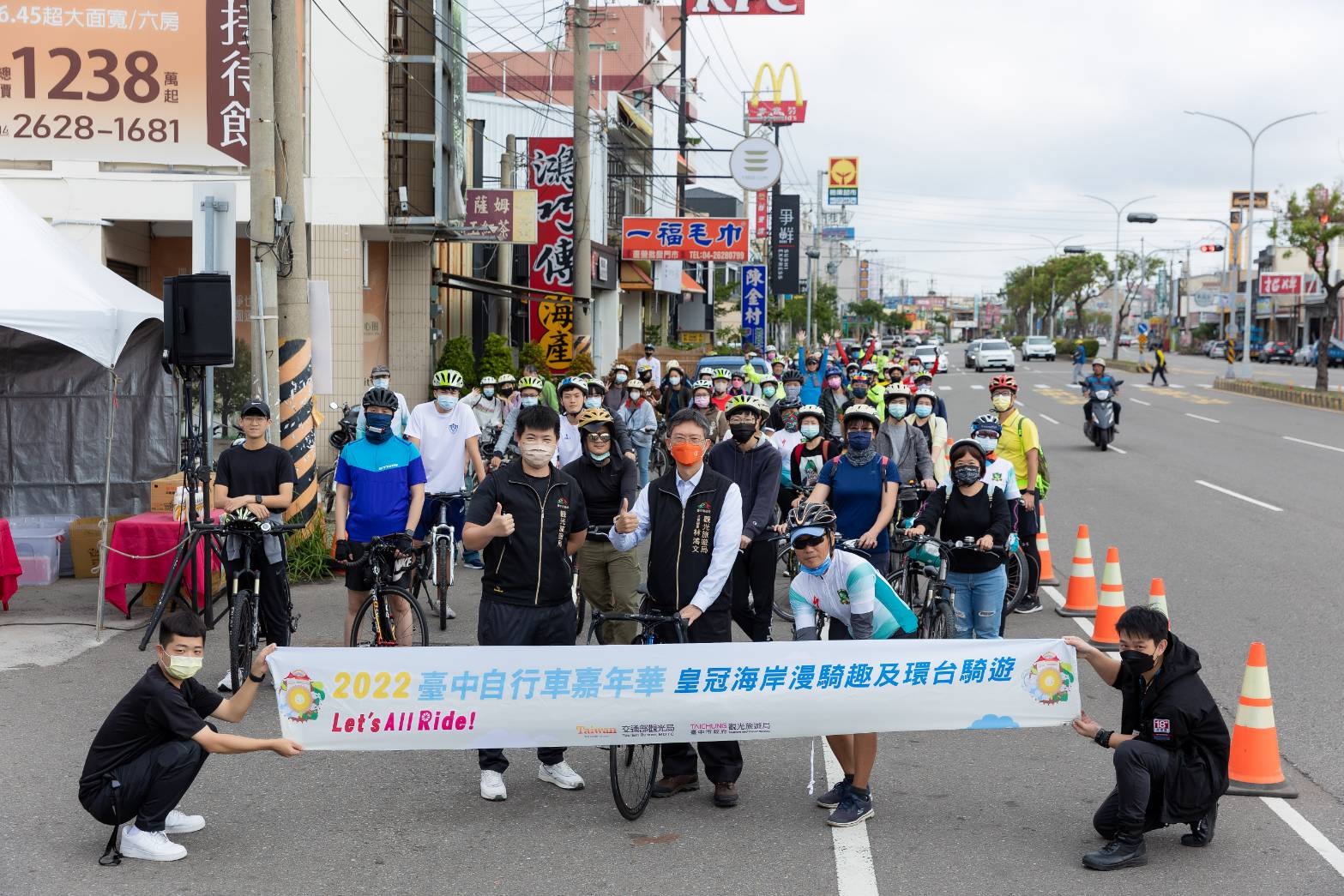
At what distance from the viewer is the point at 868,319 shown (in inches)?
5404

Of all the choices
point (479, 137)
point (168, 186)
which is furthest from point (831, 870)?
point (479, 137)

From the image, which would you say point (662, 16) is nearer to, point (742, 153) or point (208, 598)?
point (742, 153)

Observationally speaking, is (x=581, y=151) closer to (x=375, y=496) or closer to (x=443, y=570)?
(x=443, y=570)

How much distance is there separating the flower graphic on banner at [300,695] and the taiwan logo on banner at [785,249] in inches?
2125

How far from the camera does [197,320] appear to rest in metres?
9.96

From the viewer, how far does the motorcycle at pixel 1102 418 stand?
2667 centimetres

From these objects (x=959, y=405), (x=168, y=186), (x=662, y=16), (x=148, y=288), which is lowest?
(x=959, y=405)

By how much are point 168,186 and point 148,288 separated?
2.91 meters

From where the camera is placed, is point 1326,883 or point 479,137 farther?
point 479,137

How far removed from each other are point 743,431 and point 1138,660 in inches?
132

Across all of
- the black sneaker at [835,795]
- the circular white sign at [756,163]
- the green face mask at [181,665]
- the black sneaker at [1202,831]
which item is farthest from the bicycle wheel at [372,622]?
the circular white sign at [756,163]

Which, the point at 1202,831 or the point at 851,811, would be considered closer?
the point at 1202,831

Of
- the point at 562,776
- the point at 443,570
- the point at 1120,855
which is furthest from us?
the point at 443,570

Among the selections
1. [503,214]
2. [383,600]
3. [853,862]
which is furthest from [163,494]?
[503,214]
